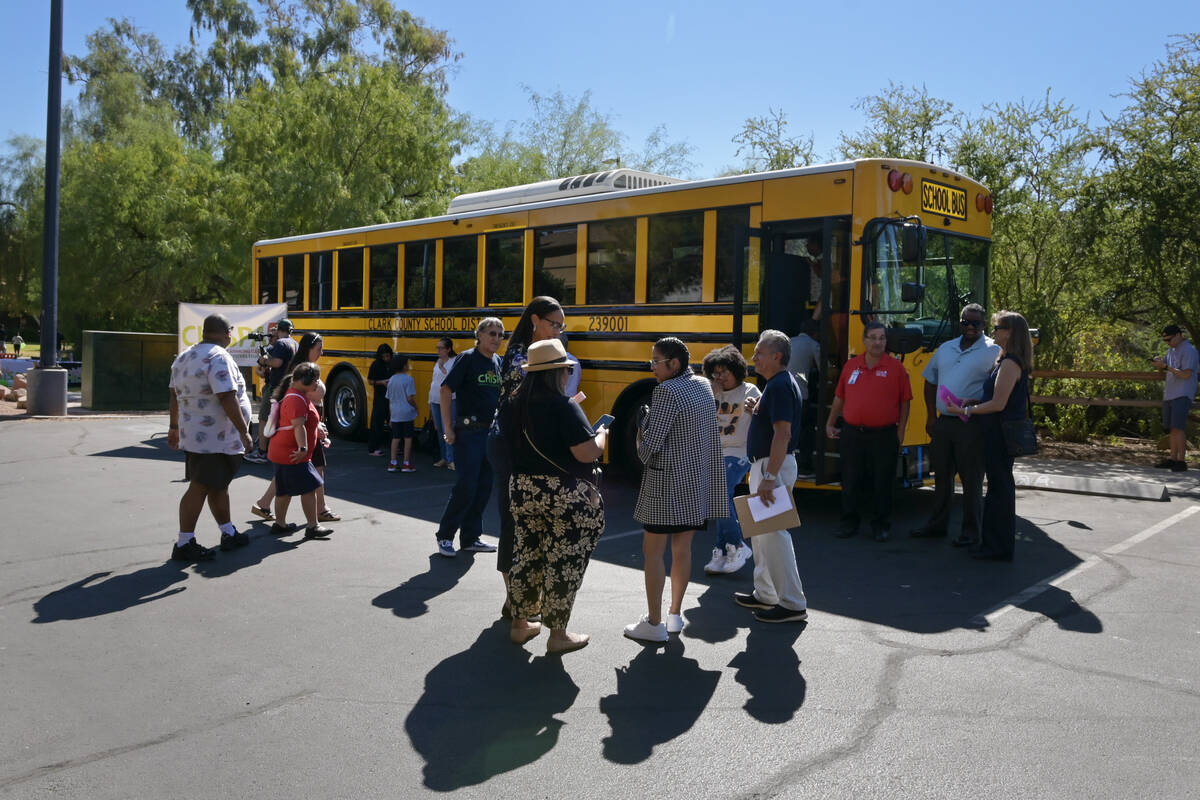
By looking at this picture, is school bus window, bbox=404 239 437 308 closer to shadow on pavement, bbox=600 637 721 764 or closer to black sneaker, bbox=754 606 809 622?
black sneaker, bbox=754 606 809 622

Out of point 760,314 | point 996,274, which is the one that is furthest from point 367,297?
point 996,274

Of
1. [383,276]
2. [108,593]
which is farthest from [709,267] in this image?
[108,593]

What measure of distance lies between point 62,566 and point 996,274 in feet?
46.9

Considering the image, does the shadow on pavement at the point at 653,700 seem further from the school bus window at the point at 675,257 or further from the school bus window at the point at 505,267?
the school bus window at the point at 505,267

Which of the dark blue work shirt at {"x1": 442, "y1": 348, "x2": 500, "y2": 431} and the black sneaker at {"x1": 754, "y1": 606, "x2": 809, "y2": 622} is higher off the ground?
the dark blue work shirt at {"x1": 442, "y1": 348, "x2": 500, "y2": 431}

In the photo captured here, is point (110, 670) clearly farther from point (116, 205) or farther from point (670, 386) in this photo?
point (116, 205)

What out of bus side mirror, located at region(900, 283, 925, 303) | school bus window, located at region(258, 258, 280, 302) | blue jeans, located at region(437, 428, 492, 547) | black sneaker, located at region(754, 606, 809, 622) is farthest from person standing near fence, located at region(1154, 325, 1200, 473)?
school bus window, located at region(258, 258, 280, 302)

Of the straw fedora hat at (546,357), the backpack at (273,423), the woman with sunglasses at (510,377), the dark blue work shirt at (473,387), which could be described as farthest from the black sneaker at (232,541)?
the straw fedora hat at (546,357)

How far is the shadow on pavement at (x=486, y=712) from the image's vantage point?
12.3 feet

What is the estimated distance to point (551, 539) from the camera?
196 inches

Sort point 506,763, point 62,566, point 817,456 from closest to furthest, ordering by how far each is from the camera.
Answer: point 506,763 < point 62,566 < point 817,456

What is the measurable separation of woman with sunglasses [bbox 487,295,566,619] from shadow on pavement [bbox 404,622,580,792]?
45 cm

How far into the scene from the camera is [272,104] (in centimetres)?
2697

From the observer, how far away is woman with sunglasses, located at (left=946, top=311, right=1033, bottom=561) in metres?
7.17
